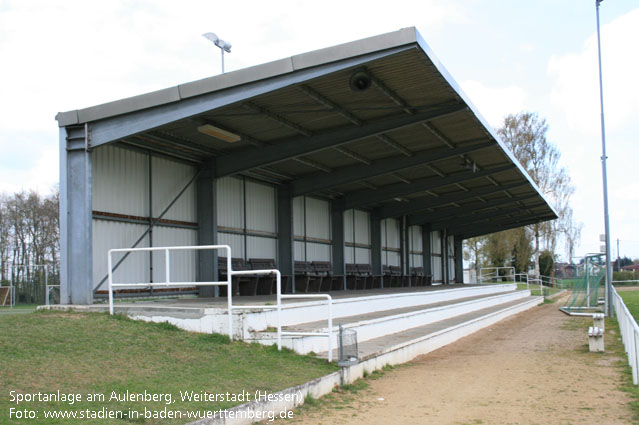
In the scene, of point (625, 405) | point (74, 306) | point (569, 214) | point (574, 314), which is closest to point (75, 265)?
point (74, 306)

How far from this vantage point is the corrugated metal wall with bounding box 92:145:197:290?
12016 mm

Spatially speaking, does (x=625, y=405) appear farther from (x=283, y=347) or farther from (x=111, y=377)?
(x=111, y=377)

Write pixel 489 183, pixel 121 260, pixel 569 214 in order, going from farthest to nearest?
pixel 569 214 < pixel 489 183 < pixel 121 260

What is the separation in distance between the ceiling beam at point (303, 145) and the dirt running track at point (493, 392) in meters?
5.06

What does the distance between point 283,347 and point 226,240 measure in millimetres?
8142

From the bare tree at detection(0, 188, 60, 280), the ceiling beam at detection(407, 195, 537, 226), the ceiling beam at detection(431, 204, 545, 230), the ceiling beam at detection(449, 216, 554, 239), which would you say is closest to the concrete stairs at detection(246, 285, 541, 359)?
the ceiling beam at detection(407, 195, 537, 226)

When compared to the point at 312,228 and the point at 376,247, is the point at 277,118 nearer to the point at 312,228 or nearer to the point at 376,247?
the point at 312,228

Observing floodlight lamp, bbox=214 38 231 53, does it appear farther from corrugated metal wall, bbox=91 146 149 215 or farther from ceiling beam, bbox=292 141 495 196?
ceiling beam, bbox=292 141 495 196

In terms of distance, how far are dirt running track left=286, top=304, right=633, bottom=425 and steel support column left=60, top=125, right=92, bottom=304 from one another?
540cm

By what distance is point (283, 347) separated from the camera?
8.42 m

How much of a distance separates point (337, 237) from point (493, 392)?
14.5 metres

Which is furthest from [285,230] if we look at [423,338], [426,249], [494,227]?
[494,227]

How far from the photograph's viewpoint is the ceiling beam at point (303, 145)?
46.0 ft

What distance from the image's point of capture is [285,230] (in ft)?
60.7
